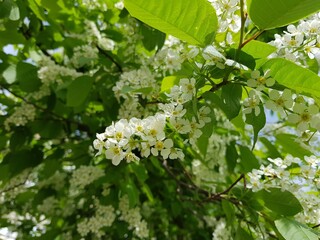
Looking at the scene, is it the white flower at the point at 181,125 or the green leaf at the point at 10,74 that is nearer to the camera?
the white flower at the point at 181,125

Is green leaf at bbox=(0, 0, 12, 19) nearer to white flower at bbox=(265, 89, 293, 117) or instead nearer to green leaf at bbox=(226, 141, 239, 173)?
white flower at bbox=(265, 89, 293, 117)

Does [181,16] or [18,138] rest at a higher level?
[181,16]

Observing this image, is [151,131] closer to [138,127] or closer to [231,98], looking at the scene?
[138,127]

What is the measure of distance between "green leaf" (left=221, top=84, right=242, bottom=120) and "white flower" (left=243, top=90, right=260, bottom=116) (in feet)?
0.12

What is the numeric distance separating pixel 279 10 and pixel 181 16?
25cm

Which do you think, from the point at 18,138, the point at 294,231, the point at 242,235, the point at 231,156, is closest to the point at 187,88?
the point at 294,231

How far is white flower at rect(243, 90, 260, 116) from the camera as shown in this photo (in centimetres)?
120

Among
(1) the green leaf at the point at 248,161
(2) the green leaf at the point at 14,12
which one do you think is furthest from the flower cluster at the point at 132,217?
(2) the green leaf at the point at 14,12

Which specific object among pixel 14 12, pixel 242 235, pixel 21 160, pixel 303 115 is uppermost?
pixel 303 115

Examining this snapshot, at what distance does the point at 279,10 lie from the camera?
3.37ft

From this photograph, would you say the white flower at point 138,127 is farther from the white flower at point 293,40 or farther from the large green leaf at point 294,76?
the white flower at point 293,40

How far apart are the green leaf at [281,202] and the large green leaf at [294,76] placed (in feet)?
1.51

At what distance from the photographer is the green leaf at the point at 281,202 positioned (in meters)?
1.41

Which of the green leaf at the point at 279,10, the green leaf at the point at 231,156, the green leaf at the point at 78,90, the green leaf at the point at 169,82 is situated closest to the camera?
the green leaf at the point at 279,10
